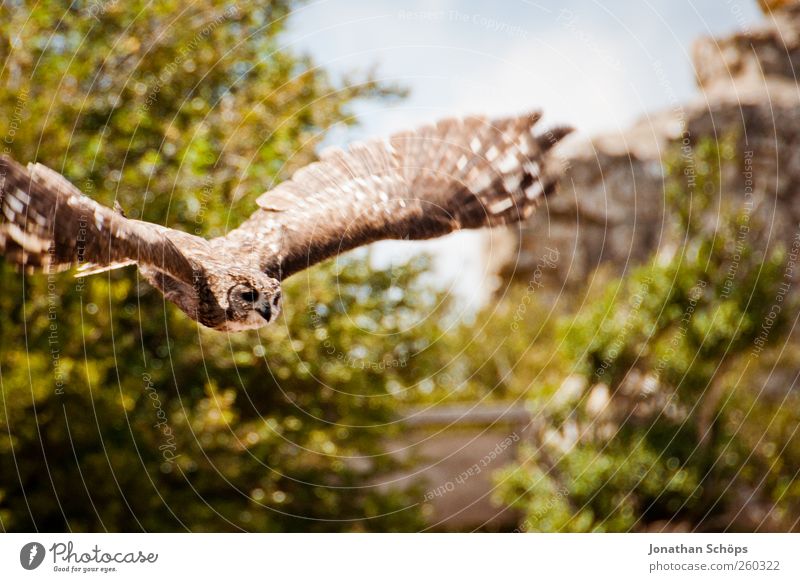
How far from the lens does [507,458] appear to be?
15406 mm

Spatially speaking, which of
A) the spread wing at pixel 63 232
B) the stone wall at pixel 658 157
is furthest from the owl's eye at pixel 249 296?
the stone wall at pixel 658 157

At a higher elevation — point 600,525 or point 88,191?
point 88,191

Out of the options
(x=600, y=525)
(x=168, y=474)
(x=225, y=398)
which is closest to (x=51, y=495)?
(x=168, y=474)

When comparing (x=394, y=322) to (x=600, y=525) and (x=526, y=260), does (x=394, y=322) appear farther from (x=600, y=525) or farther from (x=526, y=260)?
(x=526, y=260)

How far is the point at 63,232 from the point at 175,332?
19.1 ft

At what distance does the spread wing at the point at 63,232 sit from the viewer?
250 cm

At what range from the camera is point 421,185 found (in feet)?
14.5

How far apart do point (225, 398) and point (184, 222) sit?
1.42 meters

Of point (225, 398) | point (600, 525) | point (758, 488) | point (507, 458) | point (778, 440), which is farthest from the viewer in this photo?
point (507, 458)

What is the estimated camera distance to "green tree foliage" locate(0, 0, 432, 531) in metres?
7.46

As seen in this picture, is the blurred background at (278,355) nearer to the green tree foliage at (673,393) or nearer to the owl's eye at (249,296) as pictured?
the green tree foliage at (673,393)
